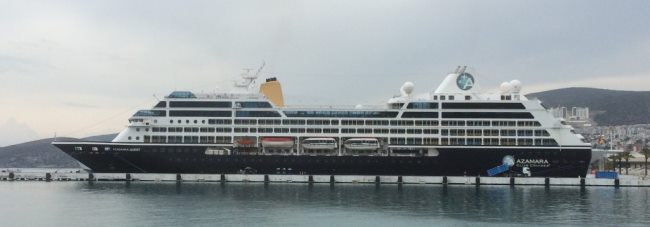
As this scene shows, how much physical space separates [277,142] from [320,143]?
3.16 meters

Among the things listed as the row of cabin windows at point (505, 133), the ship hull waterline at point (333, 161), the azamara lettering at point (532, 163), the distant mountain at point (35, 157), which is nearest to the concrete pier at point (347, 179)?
→ the ship hull waterline at point (333, 161)

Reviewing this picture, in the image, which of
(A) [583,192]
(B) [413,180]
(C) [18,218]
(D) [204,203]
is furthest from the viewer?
(B) [413,180]

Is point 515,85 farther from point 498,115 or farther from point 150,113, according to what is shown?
point 150,113

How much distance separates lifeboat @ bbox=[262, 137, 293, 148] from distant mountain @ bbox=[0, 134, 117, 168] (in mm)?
93819

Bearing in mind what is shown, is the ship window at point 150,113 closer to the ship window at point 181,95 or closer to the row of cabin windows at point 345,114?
the ship window at point 181,95

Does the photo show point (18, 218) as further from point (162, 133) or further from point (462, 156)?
point (462, 156)

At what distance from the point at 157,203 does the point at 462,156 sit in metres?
23.9

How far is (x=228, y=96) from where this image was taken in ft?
181

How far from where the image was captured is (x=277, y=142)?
5403 cm

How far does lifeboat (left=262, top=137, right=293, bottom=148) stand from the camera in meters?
54.0

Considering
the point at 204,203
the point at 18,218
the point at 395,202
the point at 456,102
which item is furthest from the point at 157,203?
the point at 456,102

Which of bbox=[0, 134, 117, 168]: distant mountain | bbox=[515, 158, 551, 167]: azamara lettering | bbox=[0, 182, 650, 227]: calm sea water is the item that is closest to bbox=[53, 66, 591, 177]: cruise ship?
bbox=[515, 158, 551, 167]: azamara lettering

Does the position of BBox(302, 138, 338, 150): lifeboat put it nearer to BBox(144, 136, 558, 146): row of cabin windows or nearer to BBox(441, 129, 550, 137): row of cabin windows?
BBox(144, 136, 558, 146): row of cabin windows

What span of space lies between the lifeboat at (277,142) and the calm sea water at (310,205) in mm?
3267
